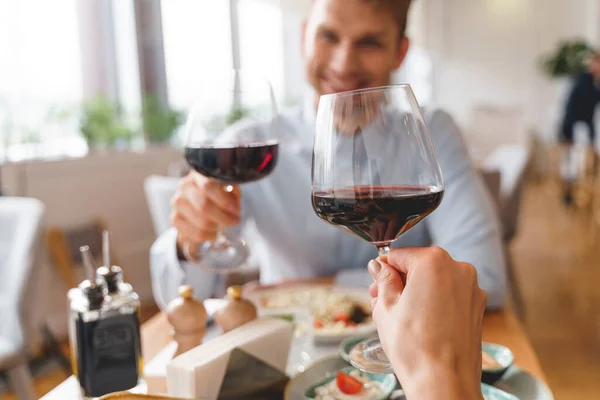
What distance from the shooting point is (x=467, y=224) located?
1.29 m

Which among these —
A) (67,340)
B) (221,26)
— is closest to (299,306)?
(67,340)

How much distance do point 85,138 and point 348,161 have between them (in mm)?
3513

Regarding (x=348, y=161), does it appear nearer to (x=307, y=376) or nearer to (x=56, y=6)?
(x=307, y=376)

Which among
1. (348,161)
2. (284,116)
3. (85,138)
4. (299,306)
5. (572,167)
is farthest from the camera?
A: (572,167)

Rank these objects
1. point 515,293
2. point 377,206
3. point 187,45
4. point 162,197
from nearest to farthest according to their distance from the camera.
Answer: point 377,206
point 162,197
point 515,293
point 187,45

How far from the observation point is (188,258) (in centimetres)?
118

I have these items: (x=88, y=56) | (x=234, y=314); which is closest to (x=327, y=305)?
(x=234, y=314)

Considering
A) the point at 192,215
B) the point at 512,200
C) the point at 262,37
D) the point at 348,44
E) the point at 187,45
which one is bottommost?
the point at 512,200

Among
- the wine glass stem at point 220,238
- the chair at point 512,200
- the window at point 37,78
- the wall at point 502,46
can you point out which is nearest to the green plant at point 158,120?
the window at point 37,78

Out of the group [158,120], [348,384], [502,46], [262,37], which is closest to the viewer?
[348,384]

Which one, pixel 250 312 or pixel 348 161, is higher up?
pixel 348 161

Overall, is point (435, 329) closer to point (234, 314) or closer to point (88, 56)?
point (234, 314)

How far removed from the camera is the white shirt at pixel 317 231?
1.23 metres

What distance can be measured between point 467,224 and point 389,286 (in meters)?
0.84
